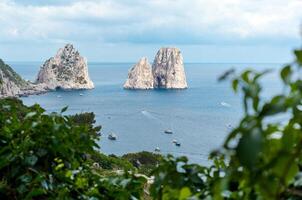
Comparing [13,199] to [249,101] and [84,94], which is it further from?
[84,94]

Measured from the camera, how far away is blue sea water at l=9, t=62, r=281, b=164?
58281 millimetres

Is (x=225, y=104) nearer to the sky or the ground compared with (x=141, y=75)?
nearer to the ground

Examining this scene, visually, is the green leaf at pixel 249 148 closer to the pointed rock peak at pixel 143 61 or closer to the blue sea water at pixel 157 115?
the blue sea water at pixel 157 115

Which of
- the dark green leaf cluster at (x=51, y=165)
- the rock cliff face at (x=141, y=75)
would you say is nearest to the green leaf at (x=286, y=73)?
the dark green leaf cluster at (x=51, y=165)

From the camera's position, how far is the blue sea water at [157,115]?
58281 mm

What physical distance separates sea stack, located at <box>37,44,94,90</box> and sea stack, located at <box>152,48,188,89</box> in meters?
20.5

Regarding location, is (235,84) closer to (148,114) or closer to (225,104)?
(148,114)

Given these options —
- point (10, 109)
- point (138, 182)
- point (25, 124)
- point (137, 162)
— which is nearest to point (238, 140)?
point (138, 182)

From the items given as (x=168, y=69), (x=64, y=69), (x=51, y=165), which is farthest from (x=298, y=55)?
(x=168, y=69)

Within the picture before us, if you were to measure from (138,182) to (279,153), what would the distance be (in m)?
1.32

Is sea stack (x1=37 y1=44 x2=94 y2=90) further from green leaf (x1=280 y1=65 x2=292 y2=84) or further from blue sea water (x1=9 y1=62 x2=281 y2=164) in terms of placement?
green leaf (x1=280 y1=65 x2=292 y2=84)

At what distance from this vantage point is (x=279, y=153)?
0.79 m

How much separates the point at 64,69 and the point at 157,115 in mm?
48028

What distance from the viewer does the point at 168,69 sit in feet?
419
